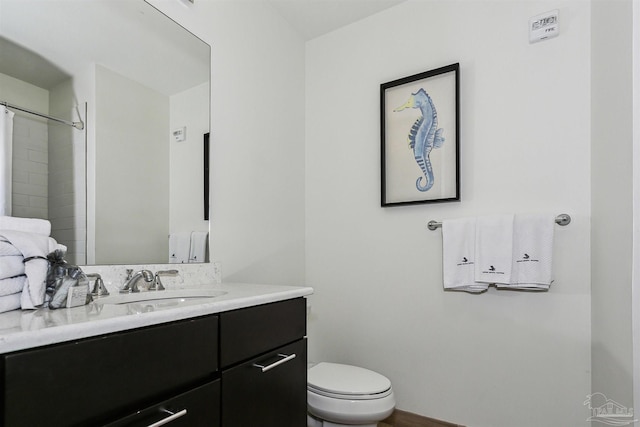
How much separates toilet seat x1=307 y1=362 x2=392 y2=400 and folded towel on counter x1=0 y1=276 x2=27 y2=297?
1.19 meters

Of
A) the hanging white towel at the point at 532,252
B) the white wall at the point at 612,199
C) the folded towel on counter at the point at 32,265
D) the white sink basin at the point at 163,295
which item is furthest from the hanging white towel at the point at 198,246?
the white wall at the point at 612,199

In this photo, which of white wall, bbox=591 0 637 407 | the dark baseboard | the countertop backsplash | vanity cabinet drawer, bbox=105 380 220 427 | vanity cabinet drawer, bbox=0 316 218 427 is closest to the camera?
vanity cabinet drawer, bbox=0 316 218 427

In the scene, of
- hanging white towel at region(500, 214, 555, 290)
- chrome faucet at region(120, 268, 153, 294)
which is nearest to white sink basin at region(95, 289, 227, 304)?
chrome faucet at region(120, 268, 153, 294)

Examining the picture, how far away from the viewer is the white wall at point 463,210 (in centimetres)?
154

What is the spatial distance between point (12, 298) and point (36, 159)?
47 centimetres

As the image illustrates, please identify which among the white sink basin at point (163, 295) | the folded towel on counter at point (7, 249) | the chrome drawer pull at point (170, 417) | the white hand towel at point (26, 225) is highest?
the white hand towel at point (26, 225)

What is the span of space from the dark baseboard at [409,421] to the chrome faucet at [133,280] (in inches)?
55.4

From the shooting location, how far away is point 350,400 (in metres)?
1.50

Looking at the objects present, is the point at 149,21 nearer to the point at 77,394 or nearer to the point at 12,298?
the point at 12,298

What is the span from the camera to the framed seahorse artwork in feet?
5.91

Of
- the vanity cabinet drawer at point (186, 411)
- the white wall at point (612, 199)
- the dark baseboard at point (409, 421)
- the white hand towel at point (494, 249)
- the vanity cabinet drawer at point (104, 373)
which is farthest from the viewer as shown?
the dark baseboard at point (409, 421)

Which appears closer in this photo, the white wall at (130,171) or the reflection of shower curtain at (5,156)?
the reflection of shower curtain at (5,156)

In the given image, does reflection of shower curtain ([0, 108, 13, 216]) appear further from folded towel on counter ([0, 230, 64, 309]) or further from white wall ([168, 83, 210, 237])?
white wall ([168, 83, 210, 237])

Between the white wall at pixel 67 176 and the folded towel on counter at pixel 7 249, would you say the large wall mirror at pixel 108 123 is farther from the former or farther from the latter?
the folded towel on counter at pixel 7 249
